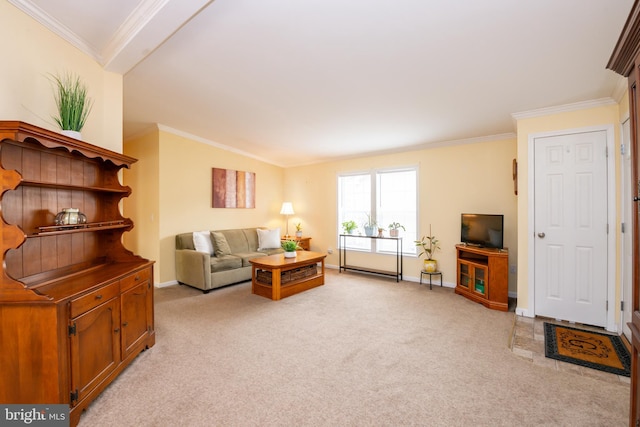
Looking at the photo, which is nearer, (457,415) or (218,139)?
(457,415)

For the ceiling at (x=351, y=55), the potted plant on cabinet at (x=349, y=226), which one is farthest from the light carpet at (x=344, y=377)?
the ceiling at (x=351, y=55)

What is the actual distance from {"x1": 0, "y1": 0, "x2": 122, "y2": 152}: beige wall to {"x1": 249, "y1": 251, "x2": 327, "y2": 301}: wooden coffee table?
2356mm

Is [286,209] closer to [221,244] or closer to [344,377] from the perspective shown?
[221,244]

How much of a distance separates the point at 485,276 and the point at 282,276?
9.21 ft

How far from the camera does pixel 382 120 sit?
373 cm

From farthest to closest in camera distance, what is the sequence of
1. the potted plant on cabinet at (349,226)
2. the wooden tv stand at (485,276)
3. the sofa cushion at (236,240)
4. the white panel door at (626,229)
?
the potted plant on cabinet at (349,226) → the sofa cushion at (236,240) → the wooden tv stand at (485,276) → the white panel door at (626,229)

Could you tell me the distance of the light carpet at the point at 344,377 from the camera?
1.73 metres

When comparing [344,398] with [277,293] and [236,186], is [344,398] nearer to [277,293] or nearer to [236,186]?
[277,293]

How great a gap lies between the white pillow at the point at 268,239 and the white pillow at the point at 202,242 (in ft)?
3.63

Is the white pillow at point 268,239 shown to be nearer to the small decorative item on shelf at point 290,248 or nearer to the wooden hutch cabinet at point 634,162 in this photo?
the small decorative item on shelf at point 290,248

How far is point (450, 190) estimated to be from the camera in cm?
464

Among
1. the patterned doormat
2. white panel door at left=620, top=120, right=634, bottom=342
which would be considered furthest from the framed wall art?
white panel door at left=620, top=120, right=634, bottom=342

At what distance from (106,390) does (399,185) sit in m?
4.83

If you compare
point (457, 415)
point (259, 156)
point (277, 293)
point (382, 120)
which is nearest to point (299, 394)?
point (457, 415)
